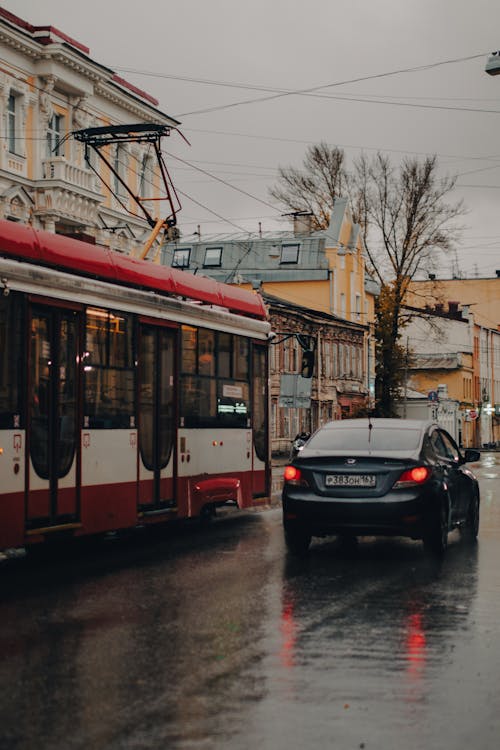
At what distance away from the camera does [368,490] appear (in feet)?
44.8

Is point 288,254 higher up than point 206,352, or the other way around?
point 288,254

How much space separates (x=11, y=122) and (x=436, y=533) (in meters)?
27.7

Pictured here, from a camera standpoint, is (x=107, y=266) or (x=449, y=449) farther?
(x=449, y=449)

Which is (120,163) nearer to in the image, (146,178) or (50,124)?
(146,178)

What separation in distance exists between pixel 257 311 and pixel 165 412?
382 cm

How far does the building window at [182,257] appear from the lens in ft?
238

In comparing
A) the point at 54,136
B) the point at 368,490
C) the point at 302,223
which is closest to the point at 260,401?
the point at 368,490

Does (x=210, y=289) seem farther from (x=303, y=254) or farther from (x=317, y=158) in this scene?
(x=303, y=254)

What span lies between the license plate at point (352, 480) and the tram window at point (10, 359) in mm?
3591

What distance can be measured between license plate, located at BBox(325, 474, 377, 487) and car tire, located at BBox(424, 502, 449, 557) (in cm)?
77

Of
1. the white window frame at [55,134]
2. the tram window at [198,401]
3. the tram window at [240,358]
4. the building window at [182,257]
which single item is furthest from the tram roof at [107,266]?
the building window at [182,257]

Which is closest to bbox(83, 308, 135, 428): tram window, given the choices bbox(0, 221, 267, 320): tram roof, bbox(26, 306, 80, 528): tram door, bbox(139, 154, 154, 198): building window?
bbox(26, 306, 80, 528): tram door

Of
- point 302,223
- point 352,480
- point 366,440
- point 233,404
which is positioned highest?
point 302,223

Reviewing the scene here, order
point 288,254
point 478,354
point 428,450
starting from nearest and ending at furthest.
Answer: point 428,450 < point 288,254 < point 478,354
